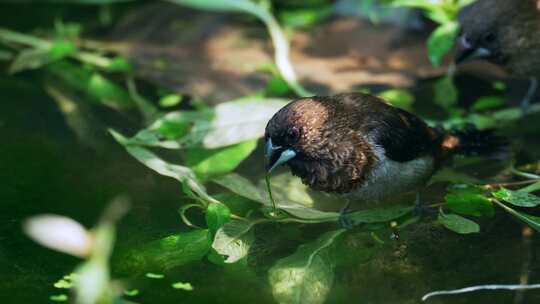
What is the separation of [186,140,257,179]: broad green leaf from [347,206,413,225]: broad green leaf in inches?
28.5

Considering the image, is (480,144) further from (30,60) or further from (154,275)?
(30,60)

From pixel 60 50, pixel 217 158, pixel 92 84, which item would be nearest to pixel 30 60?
pixel 60 50

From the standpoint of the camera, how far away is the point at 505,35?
14.6ft

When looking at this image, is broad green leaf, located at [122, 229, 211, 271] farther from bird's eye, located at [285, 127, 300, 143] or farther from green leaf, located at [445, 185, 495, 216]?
green leaf, located at [445, 185, 495, 216]

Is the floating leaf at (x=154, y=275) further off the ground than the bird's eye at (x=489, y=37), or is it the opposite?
the bird's eye at (x=489, y=37)

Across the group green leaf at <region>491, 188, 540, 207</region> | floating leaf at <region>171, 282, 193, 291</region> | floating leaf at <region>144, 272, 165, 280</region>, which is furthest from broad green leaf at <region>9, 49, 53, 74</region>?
green leaf at <region>491, 188, 540, 207</region>

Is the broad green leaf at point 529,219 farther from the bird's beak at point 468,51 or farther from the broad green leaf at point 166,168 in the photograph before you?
the bird's beak at point 468,51

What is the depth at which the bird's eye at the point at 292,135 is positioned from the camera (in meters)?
3.33

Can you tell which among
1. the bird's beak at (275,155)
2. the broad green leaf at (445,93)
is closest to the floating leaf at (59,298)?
the bird's beak at (275,155)

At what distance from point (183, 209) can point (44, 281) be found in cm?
76

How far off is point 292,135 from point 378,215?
0.55 meters

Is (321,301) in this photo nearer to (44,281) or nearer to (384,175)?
(384,175)

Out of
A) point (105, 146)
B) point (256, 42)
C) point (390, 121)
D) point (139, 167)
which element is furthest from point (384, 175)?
point (256, 42)

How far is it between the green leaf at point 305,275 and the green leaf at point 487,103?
5.82 feet
